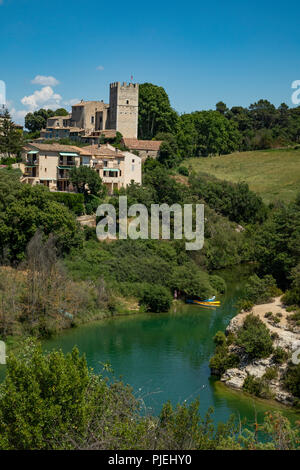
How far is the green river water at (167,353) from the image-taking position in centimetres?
2080

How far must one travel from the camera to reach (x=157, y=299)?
1299 inches

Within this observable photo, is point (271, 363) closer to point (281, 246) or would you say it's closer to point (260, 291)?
point (260, 291)

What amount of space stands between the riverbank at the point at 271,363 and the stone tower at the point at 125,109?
1338 inches

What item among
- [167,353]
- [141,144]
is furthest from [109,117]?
[167,353]

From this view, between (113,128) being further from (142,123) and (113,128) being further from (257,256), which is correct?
(257,256)

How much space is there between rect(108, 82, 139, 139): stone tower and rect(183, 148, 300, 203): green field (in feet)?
22.9

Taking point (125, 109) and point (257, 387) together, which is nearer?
point (257, 387)

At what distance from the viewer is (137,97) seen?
185 ft

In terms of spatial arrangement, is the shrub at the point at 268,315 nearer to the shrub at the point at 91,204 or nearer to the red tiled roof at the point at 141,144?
the shrub at the point at 91,204

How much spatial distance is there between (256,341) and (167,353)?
5.35 m

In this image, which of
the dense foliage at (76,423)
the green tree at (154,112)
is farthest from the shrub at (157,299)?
the green tree at (154,112)

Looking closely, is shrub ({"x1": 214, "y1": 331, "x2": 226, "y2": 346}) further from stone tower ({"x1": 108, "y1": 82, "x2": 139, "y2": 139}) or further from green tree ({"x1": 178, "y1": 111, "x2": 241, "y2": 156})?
green tree ({"x1": 178, "y1": 111, "x2": 241, "y2": 156})

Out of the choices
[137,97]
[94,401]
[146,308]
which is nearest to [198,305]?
[146,308]

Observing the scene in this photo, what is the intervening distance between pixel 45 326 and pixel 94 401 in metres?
14.0
